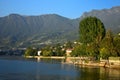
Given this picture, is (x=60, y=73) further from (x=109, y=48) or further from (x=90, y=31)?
(x=90, y=31)

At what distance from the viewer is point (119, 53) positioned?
96062 mm

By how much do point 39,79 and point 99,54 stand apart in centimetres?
5298

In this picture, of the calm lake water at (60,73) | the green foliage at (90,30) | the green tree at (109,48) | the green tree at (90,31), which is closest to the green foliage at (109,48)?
the green tree at (109,48)

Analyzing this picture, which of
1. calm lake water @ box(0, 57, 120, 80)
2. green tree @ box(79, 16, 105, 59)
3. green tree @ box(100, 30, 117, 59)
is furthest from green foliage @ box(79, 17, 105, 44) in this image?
calm lake water @ box(0, 57, 120, 80)

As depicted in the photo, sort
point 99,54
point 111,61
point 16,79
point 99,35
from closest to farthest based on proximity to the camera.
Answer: point 16,79
point 111,61
point 99,54
point 99,35

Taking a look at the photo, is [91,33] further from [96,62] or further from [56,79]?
[56,79]

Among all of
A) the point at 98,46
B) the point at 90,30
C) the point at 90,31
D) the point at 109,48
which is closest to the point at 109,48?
the point at 109,48

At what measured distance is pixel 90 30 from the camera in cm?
13125

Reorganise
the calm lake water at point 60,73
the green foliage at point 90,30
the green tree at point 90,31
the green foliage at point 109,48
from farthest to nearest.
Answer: the green foliage at point 90,30 < the green tree at point 90,31 < the green foliage at point 109,48 < the calm lake water at point 60,73

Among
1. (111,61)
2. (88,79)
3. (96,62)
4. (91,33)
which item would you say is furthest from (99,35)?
(88,79)

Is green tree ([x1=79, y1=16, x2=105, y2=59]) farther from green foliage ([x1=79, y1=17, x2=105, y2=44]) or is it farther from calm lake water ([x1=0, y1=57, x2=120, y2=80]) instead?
calm lake water ([x1=0, y1=57, x2=120, y2=80])

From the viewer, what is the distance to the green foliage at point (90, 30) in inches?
5037

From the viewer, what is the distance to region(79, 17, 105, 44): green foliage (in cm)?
12794

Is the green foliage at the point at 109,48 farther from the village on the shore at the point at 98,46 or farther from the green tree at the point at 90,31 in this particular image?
the green tree at the point at 90,31
